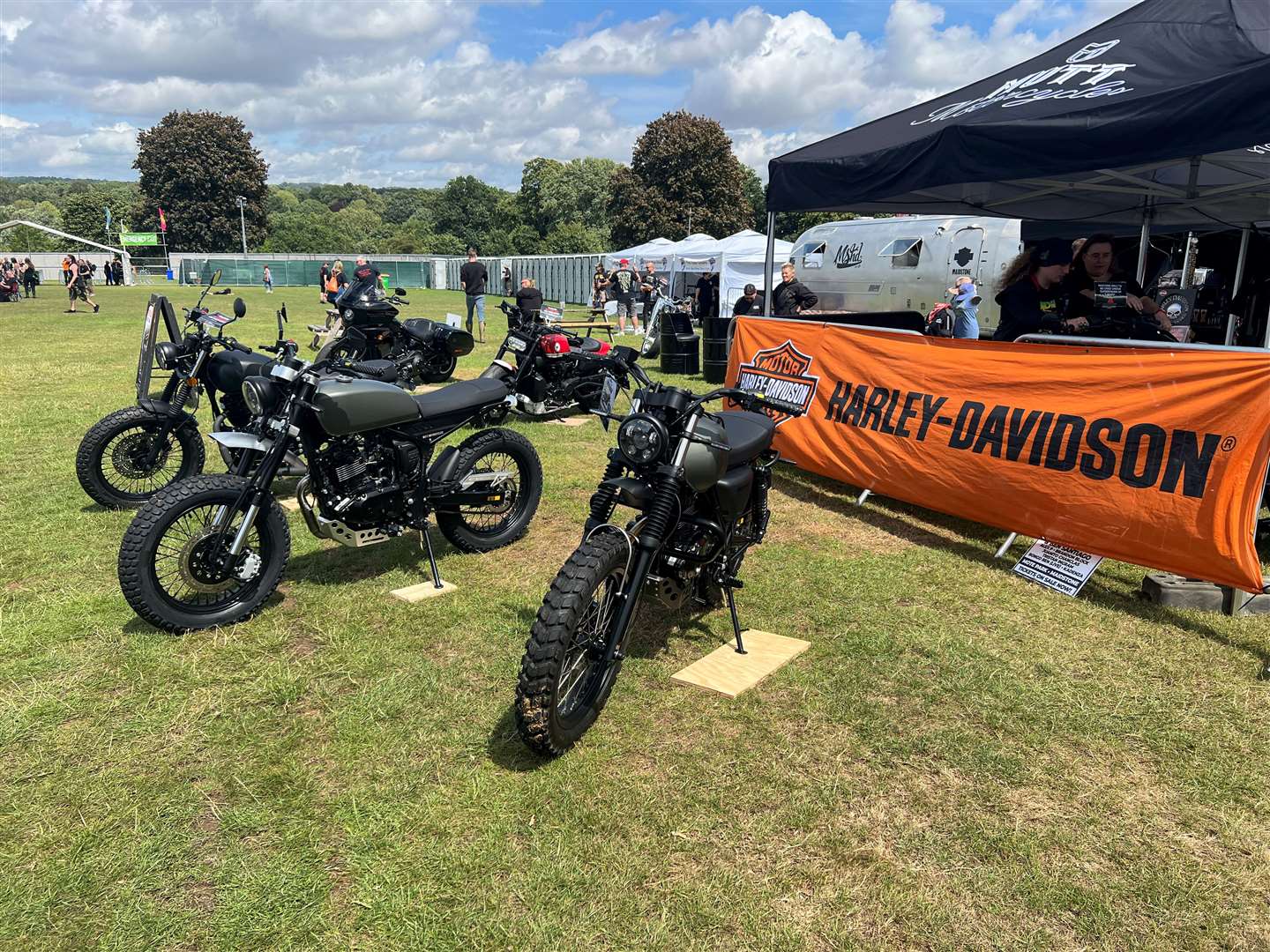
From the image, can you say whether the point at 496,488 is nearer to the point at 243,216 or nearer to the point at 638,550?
the point at 638,550

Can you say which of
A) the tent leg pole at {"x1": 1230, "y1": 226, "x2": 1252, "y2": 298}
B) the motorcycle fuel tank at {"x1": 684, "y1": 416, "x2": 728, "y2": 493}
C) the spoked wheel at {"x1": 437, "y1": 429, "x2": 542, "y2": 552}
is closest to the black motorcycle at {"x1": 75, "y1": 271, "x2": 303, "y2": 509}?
the spoked wheel at {"x1": 437, "y1": 429, "x2": 542, "y2": 552}

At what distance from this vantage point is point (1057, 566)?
4.61m

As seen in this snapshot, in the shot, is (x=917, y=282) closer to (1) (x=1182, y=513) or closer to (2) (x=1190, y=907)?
(1) (x=1182, y=513)

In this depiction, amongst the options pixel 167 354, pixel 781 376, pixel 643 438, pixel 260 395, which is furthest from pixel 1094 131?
pixel 167 354

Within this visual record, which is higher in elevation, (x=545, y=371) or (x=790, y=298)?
(x=790, y=298)

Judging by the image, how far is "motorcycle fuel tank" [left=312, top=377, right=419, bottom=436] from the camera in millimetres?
3828

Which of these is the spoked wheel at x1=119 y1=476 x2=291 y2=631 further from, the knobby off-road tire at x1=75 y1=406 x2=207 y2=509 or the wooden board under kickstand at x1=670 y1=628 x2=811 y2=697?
the wooden board under kickstand at x1=670 y1=628 x2=811 y2=697

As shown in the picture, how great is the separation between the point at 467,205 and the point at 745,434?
10420 cm

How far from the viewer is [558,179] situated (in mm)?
78625

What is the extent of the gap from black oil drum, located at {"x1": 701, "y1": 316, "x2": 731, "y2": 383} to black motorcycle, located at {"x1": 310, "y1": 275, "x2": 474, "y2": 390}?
3.50m

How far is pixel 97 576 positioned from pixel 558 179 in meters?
80.3

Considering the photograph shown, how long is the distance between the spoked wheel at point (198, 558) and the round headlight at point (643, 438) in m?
1.95

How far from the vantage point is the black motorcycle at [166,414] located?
17.5 feet

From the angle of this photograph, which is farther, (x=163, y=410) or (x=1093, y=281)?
(x=1093, y=281)
